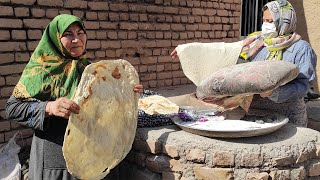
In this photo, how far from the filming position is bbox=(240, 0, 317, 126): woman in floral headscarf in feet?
8.79

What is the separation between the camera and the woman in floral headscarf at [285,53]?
8.79ft

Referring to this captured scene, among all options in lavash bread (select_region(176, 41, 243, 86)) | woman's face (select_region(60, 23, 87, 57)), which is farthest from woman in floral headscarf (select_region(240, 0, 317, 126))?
woman's face (select_region(60, 23, 87, 57))

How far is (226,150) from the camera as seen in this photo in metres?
2.30

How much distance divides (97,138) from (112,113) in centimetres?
19

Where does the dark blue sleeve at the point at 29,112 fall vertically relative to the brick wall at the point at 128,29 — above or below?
below

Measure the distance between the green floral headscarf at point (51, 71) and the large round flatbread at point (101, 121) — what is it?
127 millimetres

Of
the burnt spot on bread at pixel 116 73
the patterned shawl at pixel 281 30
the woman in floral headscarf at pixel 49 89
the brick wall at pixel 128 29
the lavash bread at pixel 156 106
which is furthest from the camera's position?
the brick wall at pixel 128 29

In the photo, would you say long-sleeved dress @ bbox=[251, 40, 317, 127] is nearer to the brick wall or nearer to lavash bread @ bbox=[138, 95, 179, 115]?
lavash bread @ bbox=[138, 95, 179, 115]

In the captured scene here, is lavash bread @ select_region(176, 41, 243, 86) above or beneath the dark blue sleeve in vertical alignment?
above

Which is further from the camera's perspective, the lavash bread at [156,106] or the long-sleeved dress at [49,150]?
the lavash bread at [156,106]

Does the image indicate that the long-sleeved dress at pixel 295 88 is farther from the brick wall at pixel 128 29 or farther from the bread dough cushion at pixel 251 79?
the brick wall at pixel 128 29

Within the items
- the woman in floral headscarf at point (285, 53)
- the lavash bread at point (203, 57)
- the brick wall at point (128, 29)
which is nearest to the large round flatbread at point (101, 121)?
the lavash bread at point (203, 57)

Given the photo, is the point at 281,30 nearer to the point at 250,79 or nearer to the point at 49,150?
the point at 250,79

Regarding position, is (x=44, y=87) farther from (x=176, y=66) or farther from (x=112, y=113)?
(x=176, y=66)
